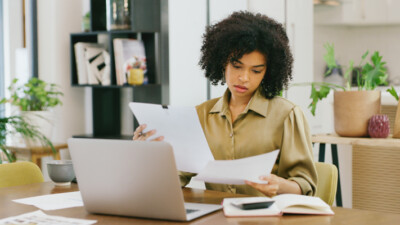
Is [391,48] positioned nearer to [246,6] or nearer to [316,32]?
[316,32]

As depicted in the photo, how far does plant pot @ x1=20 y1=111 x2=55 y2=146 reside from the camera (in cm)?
359

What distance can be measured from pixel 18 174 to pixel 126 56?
1729mm

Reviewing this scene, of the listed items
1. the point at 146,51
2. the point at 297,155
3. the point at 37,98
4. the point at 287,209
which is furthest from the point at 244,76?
the point at 37,98

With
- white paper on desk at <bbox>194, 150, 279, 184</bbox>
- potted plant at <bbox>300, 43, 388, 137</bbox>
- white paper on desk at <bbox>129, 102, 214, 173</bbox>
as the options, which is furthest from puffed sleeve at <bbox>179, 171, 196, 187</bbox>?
potted plant at <bbox>300, 43, 388, 137</bbox>

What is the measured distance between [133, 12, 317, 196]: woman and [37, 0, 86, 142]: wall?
2344 mm

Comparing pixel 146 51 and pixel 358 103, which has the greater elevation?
pixel 146 51

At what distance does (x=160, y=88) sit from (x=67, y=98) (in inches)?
31.6

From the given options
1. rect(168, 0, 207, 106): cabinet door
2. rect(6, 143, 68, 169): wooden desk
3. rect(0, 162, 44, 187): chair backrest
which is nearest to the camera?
rect(0, 162, 44, 187): chair backrest

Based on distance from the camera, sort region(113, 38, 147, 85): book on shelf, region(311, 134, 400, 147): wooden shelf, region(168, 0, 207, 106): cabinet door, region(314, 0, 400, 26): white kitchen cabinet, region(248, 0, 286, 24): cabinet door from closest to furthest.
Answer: region(311, 134, 400, 147): wooden shelf, region(113, 38, 147, 85): book on shelf, region(168, 0, 207, 106): cabinet door, region(248, 0, 286, 24): cabinet door, region(314, 0, 400, 26): white kitchen cabinet

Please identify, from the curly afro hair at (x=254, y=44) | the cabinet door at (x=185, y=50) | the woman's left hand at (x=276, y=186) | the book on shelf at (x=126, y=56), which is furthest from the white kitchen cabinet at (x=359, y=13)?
the woman's left hand at (x=276, y=186)

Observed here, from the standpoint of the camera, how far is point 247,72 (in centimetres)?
173

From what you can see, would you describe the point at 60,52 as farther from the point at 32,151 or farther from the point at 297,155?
the point at 297,155

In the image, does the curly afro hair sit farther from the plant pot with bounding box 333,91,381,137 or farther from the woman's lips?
the plant pot with bounding box 333,91,381,137

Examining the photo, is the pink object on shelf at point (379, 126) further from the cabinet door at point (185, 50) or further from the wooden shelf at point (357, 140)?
the cabinet door at point (185, 50)
